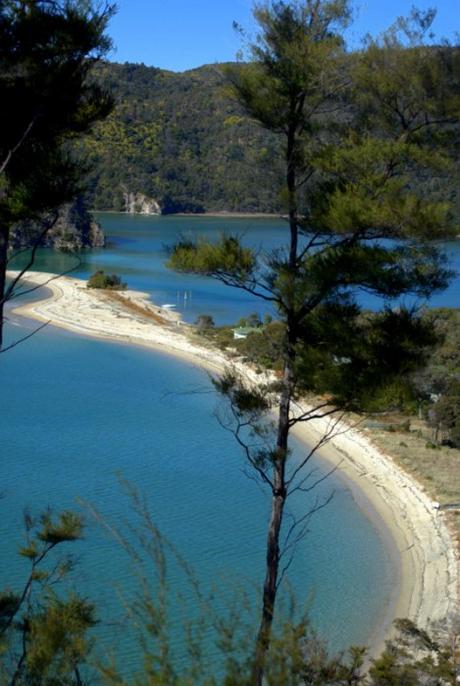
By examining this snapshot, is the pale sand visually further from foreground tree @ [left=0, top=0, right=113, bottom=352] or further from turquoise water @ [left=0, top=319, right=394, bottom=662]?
foreground tree @ [left=0, top=0, right=113, bottom=352]

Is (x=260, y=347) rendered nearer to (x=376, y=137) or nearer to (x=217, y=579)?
(x=376, y=137)

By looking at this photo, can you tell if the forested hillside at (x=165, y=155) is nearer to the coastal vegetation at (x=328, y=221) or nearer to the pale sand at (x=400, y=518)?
the pale sand at (x=400, y=518)

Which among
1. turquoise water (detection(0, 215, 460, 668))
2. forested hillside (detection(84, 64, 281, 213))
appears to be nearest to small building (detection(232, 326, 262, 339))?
turquoise water (detection(0, 215, 460, 668))

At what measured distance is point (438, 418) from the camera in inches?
655

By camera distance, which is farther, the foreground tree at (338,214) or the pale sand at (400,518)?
the pale sand at (400,518)

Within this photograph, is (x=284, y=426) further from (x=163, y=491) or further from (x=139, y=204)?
(x=139, y=204)

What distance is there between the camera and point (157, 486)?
43.7 feet

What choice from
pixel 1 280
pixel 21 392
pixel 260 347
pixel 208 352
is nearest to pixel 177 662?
pixel 260 347

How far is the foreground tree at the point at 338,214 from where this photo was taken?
529 cm

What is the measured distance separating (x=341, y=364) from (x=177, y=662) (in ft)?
10.9

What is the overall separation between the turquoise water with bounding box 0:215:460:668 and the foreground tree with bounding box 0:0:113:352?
154 cm

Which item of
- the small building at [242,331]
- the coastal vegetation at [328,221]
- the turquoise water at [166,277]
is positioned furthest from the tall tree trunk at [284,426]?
the small building at [242,331]

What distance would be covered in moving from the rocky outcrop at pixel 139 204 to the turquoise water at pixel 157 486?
60240 mm

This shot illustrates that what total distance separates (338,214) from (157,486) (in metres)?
8.88
